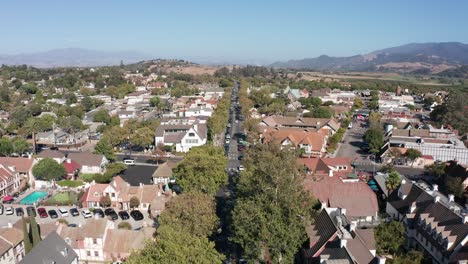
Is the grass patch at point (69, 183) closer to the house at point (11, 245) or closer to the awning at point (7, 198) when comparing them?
the awning at point (7, 198)

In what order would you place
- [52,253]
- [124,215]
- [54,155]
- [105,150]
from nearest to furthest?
[52,253]
[124,215]
[54,155]
[105,150]

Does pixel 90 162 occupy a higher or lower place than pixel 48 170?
lower

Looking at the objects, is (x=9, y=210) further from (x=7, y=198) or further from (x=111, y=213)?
(x=111, y=213)

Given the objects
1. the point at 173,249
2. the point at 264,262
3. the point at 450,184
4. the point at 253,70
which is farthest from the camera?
the point at 253,70

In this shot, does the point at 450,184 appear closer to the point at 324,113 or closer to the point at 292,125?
the point at 292,125

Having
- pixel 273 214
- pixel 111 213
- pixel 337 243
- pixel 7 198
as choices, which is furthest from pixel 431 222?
pixel 7 198

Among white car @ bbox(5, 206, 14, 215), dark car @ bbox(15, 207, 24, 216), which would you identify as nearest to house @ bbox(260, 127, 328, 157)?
dark car @ bbox(15, 207, 24, 216)

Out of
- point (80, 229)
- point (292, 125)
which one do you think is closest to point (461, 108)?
point (292, 125)

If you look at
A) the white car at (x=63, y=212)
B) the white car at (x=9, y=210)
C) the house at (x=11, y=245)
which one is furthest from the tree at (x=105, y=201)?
the house at (x=11, y=245)
